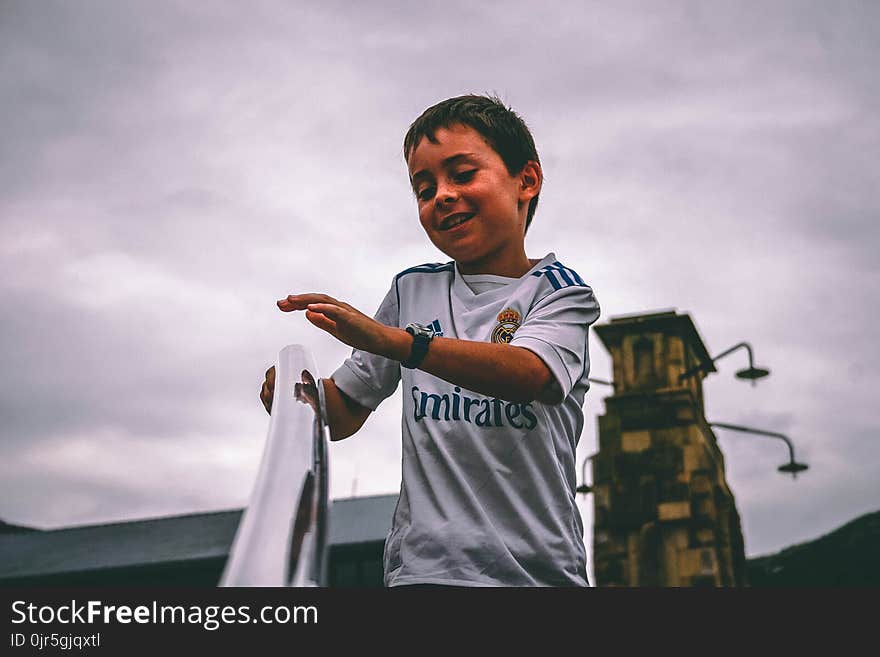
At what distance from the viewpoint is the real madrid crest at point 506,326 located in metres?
2.56

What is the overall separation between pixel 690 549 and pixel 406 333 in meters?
13.7

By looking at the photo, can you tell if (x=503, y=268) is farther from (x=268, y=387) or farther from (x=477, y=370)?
(x=268, y=387)

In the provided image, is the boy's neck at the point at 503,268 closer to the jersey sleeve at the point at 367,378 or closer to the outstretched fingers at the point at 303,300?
the jersey sleeve at the point at 367,378

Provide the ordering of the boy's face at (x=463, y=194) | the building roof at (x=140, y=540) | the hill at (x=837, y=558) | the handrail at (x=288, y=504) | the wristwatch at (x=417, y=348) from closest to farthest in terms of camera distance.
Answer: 1. the handrail at (x=288, y=504)
2. the wristwatch at (x=417, y=348)
3. the boy's face at (x=463, y=194)
4. the hill at (x=837, y=558)
5. the building roof at (x=140, y=540)

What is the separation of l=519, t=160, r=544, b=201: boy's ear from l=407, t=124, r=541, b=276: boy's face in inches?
2.8

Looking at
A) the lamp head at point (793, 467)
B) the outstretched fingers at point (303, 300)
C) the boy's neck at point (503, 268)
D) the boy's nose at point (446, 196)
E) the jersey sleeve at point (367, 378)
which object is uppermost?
the lamp head at point (793, 467)

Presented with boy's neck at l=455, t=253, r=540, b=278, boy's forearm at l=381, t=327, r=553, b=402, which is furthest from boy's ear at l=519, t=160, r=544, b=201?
boy's forearm at l=381, t=327, r=553, b=402

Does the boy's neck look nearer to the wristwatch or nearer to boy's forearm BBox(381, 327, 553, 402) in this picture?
boy's forearm BBox(381, 327, 553, 402)

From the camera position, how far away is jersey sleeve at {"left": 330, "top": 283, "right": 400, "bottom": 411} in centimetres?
274

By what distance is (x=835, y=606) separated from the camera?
1.57 meters

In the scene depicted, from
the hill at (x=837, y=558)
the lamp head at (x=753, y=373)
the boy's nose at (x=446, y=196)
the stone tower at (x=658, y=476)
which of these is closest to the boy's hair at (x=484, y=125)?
the boy's nose at (x=446, y=196)

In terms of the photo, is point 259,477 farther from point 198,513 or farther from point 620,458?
point 198,513

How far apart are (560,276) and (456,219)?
34 centimetres

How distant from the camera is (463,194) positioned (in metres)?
2.66
